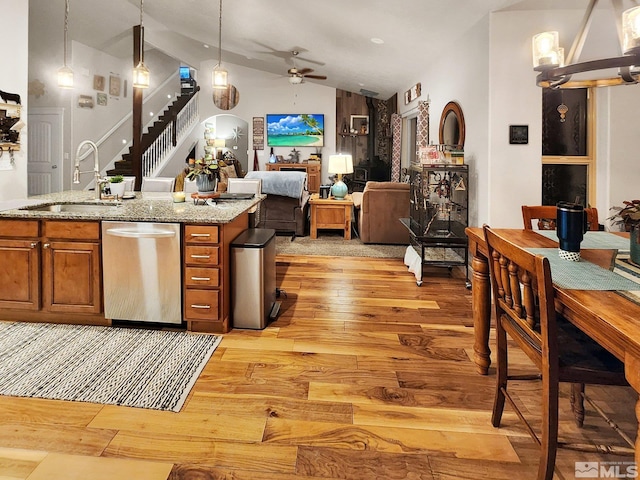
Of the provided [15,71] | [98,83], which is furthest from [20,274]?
[98,83]

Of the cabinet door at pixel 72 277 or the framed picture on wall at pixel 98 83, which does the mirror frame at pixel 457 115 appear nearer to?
the cabinet door at pixel 72 277

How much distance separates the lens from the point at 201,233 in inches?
116

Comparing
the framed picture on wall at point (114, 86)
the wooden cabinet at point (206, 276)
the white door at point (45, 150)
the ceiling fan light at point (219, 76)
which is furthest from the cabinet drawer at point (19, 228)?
the framed picture on wall at point (114, 86)

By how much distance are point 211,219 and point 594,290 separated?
7.19ft

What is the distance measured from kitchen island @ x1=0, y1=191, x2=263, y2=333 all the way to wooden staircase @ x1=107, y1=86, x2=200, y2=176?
4.91 m

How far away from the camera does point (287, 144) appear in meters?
11.0

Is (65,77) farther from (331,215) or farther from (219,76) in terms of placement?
(331,215)

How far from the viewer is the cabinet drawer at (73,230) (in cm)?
306

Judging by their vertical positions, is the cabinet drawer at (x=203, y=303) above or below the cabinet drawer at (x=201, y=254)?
below

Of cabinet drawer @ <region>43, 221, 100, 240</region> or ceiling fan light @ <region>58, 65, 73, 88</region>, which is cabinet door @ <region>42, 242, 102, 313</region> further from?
ceiling fan light @ <region>58, 65, 73, 88</region>

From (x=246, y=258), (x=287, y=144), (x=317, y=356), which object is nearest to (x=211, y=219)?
(x=246, y=258)

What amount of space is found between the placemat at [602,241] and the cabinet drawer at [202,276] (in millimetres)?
2065

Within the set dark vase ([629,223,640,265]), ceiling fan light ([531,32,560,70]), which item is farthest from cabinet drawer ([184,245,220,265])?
dark vase ([629,223,640,265])

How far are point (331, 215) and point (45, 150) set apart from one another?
17.1 ft
